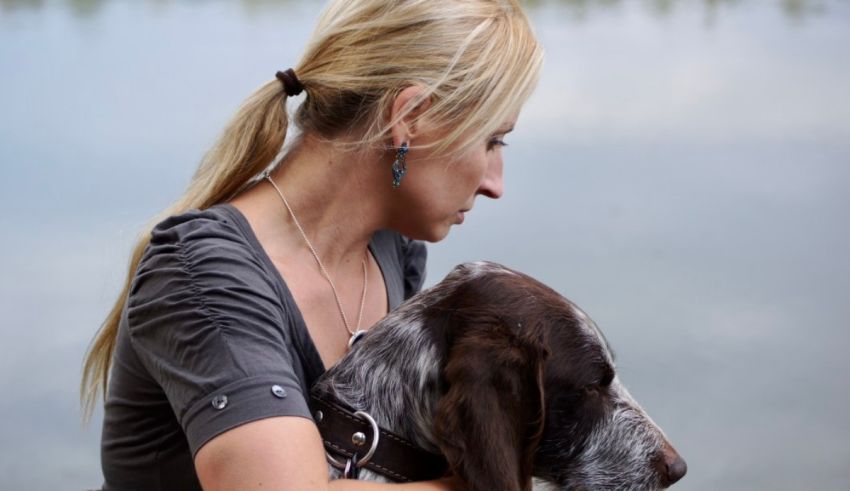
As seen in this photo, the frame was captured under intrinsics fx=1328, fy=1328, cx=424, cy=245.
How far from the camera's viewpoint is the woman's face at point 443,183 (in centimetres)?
256

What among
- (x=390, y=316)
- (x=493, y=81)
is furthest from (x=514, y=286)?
(x=493, y=81)

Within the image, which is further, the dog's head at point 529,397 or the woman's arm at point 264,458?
the dog's head at point 529,397

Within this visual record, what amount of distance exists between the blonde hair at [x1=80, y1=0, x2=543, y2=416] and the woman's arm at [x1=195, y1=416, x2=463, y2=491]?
2.10 feet

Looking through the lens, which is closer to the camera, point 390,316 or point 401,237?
→ point 390,316

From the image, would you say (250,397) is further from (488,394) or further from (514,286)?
(514,286)

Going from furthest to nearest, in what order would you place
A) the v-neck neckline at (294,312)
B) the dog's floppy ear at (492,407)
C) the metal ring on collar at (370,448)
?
the v-neck neckline at (294,312) < the metal ring on collar at (370,448) < the dog's floppy ear at (492,407)

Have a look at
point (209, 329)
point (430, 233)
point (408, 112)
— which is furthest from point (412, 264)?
point (209, 329)

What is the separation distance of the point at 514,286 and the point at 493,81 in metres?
0.41

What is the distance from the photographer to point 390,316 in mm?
2533

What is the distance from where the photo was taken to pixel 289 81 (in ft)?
8.74

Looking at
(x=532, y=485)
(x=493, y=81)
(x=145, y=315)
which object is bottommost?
(x=532, y=485)

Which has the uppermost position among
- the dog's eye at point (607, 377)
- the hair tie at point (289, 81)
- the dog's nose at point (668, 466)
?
the hair tie at point (289, 81)

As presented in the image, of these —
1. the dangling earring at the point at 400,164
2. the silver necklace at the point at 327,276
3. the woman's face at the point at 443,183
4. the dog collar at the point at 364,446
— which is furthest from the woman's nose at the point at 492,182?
the dog collar at the point at 364,446

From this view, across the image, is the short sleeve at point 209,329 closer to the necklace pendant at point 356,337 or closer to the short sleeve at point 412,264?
the necklace pendant at point 356,337
